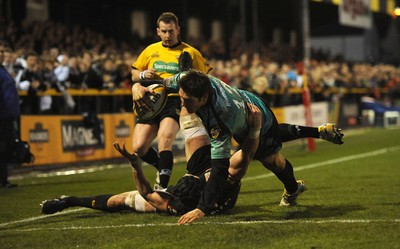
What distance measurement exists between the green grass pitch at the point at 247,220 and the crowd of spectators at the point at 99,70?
11.0ft

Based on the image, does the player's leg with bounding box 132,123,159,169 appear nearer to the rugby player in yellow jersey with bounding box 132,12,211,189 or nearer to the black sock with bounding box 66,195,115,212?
the rugby player in yellow jersey with bounding box 132,12,211,189

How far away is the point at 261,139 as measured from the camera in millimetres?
8336

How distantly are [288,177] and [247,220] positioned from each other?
108 centimetres

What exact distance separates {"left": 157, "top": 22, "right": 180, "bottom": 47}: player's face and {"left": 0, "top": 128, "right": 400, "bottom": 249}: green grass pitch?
198cm

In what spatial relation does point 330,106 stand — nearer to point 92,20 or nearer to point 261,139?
point 92,20

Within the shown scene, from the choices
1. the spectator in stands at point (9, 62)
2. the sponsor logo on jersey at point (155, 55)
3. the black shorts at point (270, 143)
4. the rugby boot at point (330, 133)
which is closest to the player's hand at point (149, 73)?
the sponsor logo on jersey at point (155, 55)

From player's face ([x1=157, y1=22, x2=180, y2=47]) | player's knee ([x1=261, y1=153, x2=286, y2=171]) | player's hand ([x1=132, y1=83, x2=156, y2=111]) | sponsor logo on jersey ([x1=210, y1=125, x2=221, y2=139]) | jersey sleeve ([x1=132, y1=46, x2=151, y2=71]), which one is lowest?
player's knee ([x1=261, y1=153, x2=286, y2=171])

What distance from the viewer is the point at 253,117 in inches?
308

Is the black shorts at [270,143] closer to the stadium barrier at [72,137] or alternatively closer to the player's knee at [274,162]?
the player's knee at [274,162]

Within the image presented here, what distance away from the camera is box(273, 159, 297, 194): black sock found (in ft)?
28.9

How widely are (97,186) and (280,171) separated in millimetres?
4351

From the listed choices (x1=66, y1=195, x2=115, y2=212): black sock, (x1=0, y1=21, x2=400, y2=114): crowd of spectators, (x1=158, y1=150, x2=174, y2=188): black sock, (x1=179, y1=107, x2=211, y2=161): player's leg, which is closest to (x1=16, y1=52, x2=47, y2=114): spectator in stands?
(x1=0, y1=21, x2=400, y2=114): crowd of spectators

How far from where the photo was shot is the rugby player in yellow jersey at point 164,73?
32.5 ft

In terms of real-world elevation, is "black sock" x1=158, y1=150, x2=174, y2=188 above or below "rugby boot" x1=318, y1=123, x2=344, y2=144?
below
